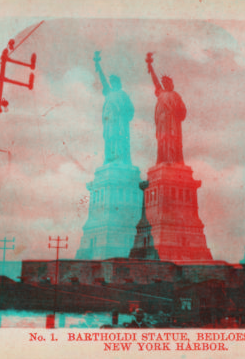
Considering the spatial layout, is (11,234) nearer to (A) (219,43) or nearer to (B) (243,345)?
(B) (243,345)

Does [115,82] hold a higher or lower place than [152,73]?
lower

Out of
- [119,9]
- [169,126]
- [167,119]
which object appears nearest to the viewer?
[119,9]

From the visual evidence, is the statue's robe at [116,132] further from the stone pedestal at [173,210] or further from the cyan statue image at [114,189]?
the stone pedestal at [173,210]

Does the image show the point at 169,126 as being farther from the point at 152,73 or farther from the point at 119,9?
the point at 119,9

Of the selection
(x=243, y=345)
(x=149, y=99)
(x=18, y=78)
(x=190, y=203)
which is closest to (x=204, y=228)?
(x=190, y=203)

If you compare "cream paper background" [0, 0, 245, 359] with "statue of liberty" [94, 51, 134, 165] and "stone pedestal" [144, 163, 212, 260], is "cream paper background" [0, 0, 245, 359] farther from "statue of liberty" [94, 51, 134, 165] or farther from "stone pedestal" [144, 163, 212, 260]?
"stone pedestal" [144, 163, 212, 260]

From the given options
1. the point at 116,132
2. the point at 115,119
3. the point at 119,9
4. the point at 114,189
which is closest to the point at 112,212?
the point at 114,189
